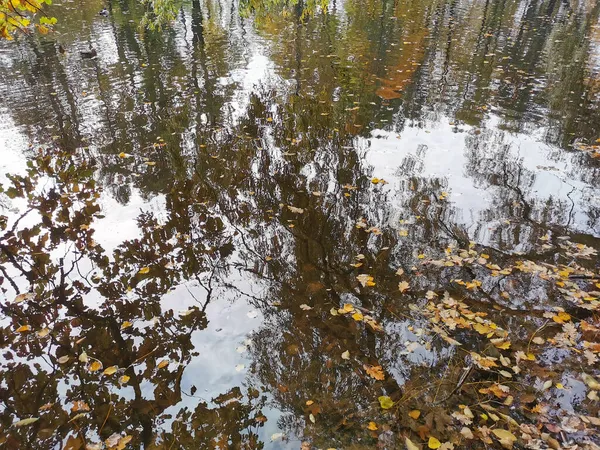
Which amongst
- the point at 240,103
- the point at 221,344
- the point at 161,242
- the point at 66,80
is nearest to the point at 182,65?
the point at 66,80

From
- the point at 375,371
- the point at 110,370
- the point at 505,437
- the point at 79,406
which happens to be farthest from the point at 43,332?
the point at 505,437

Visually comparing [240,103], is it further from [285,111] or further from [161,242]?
[161,242]

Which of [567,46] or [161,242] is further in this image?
[567,46]

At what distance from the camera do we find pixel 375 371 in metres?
3.27

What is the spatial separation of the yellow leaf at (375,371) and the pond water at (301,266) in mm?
16

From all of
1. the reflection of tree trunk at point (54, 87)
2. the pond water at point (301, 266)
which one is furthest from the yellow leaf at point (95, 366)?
the reflection of tree trunk at point (54, 87)

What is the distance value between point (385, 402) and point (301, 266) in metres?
1.75

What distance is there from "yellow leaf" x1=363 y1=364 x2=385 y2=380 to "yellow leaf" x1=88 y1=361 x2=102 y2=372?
7.35 feet

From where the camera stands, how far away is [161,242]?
4762 millimetres

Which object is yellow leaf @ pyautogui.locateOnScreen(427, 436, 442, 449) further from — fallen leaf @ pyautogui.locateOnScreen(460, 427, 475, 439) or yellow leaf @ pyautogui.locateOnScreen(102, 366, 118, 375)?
yellow leaf @ pyautogui.locateOnScreen(102, 366, 118, 375)

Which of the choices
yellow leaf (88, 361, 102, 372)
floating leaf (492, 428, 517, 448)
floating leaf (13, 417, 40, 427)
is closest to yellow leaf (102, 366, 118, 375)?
yellow leaf (88, 361, 102, 372)

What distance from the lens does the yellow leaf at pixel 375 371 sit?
3227mm

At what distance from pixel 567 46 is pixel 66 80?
15.6 meters

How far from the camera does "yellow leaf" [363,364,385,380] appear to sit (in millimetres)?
Result: 3227
